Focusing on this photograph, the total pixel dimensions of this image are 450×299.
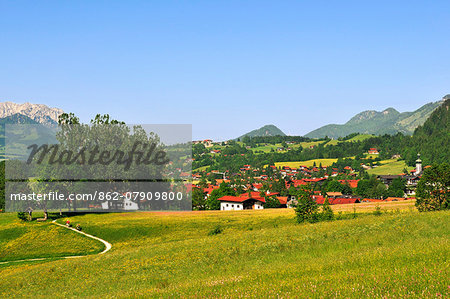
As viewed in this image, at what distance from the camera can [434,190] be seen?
54.7 metres

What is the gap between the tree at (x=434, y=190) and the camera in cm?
→ 5303

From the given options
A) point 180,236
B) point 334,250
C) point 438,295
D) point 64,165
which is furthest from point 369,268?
point 64,165

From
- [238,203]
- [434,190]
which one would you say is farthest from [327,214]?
[238,203]

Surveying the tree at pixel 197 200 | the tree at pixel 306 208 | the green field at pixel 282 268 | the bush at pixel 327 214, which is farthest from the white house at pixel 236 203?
the bush at pixel 327 214

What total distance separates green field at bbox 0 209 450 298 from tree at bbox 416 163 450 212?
24.0 meters

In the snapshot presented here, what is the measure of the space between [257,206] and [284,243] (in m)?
99.6

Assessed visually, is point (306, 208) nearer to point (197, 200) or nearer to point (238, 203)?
point (197, 200)

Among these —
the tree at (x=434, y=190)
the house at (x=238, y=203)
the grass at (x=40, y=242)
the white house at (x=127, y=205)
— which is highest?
the tree at (x=434, y=190)

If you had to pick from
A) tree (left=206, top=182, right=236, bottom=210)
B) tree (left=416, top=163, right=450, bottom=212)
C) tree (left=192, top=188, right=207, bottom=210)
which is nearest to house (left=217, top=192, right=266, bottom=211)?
tree (left=206, top=182, right=236, bottom=210)

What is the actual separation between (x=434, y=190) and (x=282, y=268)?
47.7 metres

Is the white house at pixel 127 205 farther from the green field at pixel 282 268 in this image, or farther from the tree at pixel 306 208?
the tree at pixel 306 208

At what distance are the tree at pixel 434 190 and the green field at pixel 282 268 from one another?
24.0m

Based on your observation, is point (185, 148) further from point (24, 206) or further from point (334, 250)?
point (334, 250)

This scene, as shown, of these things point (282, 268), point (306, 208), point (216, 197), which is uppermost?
point (282, 268)
